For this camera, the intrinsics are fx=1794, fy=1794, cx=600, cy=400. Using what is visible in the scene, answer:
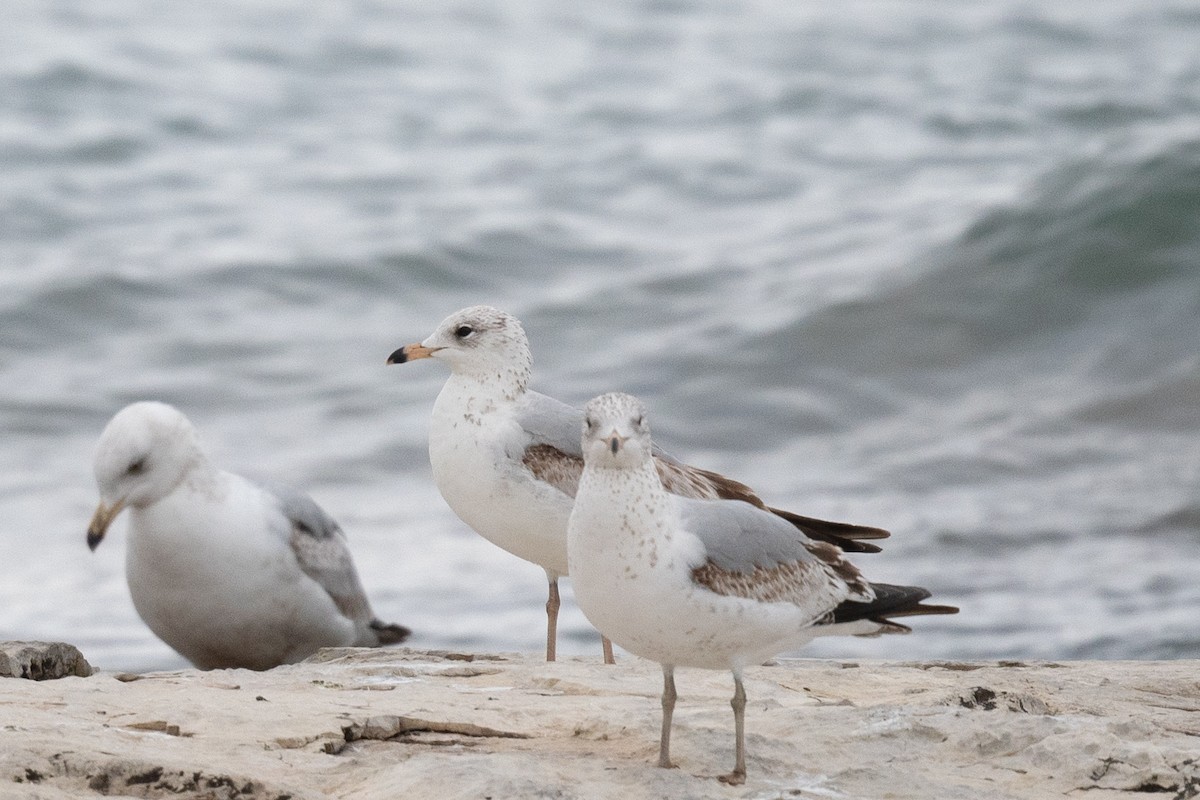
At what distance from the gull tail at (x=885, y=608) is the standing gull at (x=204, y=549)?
272 centimetres

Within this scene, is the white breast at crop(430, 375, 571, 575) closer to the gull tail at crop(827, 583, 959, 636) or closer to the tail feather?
the tail feather

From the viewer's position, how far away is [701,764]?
4.29 m

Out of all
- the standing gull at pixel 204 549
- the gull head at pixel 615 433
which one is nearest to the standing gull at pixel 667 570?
the gull head at pixel 615 433

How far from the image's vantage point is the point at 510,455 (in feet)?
17.9

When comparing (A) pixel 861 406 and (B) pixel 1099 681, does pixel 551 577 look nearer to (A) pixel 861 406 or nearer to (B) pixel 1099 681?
(B) pixel 1099 681

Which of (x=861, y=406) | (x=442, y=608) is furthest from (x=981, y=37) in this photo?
(x=442, y=608)

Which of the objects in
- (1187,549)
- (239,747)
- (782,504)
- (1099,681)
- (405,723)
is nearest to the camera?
(239,747)

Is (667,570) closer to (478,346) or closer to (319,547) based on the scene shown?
(478,346)

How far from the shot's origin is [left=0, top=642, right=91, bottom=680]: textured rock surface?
509 cm

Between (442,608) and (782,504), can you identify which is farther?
(782,504)

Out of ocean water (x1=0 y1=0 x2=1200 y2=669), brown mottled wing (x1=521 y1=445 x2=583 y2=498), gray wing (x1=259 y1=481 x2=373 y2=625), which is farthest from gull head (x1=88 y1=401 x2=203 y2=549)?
ocean water (x1=0 y1=0 x2=1200 y2=669)

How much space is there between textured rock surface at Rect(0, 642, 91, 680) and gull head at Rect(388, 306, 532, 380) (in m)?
1.34

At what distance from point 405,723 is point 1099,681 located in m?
2.25

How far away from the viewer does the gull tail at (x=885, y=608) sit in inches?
180
